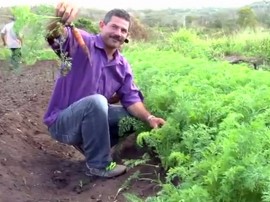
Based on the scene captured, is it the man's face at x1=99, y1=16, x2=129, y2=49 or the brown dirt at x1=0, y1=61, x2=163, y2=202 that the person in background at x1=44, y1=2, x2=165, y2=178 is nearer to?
the man's face at x1=99, y1=16, x2=129, y2=49

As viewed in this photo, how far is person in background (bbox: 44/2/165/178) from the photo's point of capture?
5.89 m

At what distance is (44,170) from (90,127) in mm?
777

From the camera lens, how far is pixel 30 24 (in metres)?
5.19

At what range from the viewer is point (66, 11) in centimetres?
525

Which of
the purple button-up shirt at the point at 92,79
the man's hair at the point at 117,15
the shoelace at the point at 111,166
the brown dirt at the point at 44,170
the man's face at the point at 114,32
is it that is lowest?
the brown dirt at the point at 44,170

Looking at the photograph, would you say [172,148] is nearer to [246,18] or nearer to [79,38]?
[79,38]

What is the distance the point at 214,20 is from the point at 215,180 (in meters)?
39.5

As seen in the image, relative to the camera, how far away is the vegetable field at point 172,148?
12.4 feet

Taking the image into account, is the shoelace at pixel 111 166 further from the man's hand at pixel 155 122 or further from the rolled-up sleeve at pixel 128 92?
the rolled-up sleeve at pixel 128 92

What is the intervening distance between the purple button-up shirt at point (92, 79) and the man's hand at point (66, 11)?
649mm

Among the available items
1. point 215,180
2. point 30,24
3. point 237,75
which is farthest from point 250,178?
point 237,75

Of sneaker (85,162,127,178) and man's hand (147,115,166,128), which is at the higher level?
man's hand (147,115,166,128)

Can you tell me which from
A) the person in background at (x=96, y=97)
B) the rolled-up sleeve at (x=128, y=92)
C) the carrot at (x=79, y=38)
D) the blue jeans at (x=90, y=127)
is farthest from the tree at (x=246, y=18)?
the carrot at (x=79, y=38)

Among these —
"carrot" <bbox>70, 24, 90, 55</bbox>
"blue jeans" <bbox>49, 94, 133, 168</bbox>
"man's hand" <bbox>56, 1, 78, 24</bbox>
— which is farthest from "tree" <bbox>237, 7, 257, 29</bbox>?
"man's hand" <bbox>56, 1, 78, 24</bbox>
